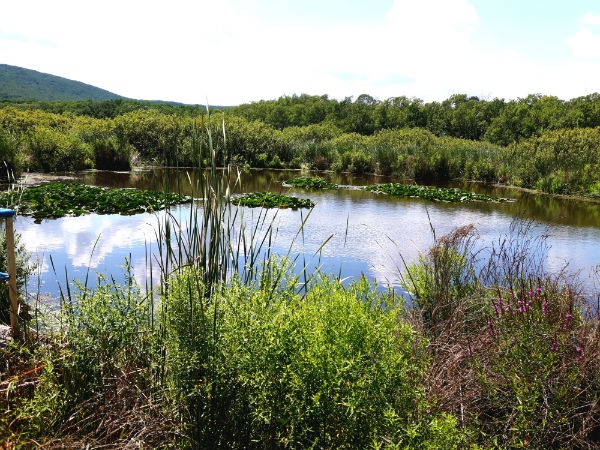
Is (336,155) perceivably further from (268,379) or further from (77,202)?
(268,379)

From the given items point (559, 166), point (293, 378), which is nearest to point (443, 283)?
point (293, 378)

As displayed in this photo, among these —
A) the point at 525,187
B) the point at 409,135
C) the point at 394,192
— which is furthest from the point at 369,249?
the point at 409,135

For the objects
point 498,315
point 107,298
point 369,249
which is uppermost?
point 107,298

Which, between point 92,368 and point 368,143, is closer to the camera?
point 92,368

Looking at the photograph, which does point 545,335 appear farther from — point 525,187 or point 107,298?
point 525,187

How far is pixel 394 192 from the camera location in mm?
17109

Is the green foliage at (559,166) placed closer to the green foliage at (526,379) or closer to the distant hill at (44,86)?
the green foliage at (526,379)

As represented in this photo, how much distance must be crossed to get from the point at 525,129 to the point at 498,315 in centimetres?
4545

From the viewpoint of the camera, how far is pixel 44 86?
131m

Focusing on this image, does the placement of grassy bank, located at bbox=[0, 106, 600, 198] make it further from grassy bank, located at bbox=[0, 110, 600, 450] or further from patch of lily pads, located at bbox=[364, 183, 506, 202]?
grassy bank, located at bbox=[0, 110, 600, 450]

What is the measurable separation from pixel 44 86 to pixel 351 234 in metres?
145

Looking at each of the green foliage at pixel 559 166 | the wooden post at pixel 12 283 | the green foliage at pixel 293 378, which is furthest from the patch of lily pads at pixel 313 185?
the green foliage at pixel 293 378

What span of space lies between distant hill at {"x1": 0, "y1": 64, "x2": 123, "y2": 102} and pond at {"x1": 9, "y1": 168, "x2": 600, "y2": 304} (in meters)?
120

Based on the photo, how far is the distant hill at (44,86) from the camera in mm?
118625
